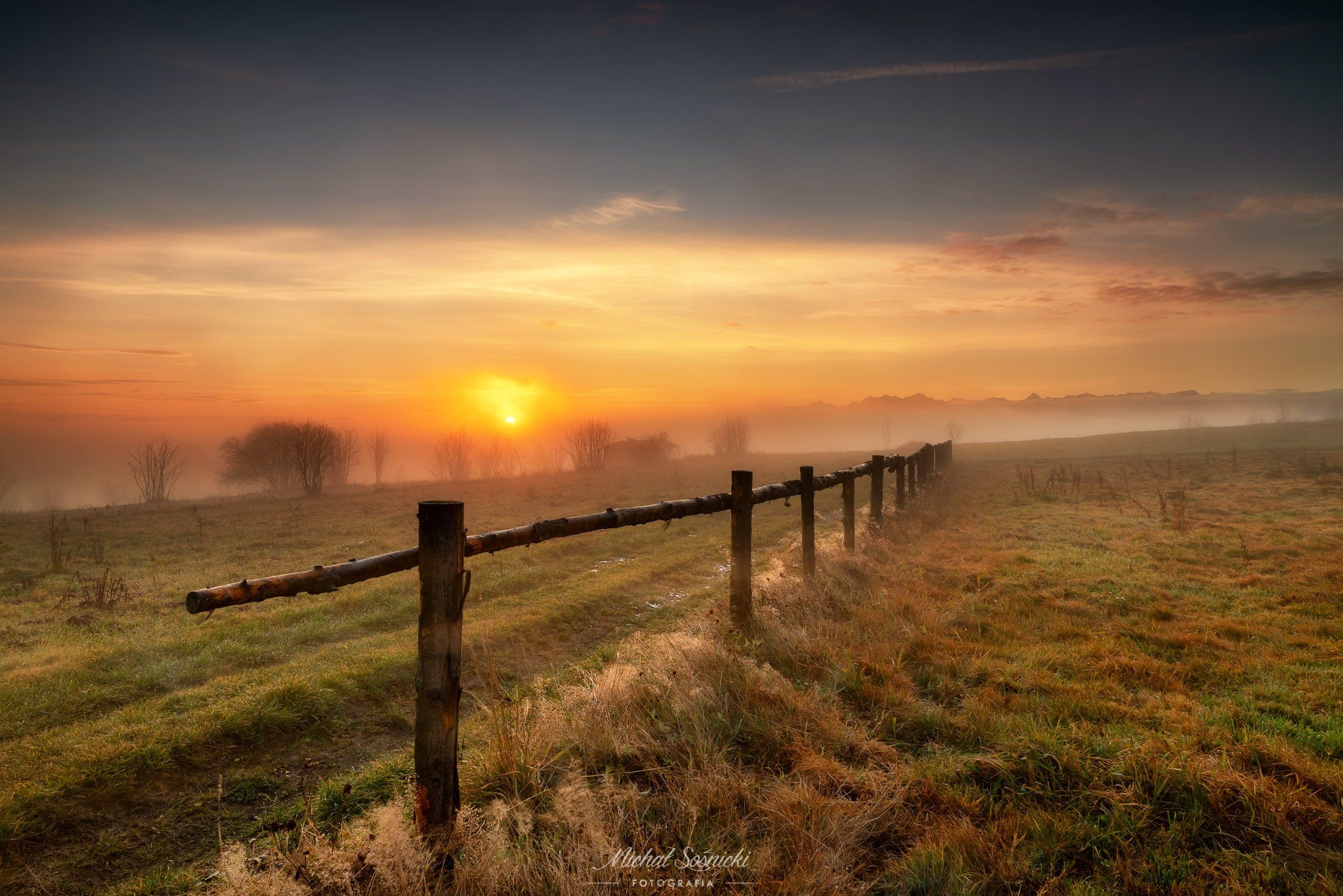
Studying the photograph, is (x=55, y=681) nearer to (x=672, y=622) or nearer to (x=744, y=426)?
(x=672, y=622)

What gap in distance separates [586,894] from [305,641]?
311 inches

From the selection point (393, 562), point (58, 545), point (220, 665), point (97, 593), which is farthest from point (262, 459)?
point (393, 562)

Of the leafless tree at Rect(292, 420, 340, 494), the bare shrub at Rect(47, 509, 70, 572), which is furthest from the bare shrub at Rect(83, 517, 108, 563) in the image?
the leafless tree at Rect(292, 420, 340, 494)

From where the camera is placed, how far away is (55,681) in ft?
22.1

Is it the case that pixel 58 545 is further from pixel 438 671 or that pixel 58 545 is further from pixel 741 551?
pixel 438 671

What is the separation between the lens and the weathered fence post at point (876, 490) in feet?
39.2

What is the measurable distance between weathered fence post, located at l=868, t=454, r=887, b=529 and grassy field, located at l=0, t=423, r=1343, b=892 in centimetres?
103

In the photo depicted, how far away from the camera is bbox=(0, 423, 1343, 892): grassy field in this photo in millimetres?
2912

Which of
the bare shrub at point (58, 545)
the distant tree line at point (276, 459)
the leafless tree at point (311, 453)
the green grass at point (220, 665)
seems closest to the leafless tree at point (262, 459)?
the distant tree line at point (276, 459)

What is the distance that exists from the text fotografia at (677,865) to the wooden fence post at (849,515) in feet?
23.6

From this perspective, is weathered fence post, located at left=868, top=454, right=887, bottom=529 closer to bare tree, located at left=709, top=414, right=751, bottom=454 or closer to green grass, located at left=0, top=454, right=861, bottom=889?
green grass, located at left=0, top=454, right=861, bottom=889

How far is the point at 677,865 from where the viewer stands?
9.23ft

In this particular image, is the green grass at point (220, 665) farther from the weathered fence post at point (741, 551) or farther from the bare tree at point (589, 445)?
the bare tree at point (589, 445)

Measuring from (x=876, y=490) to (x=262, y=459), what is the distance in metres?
64.2
